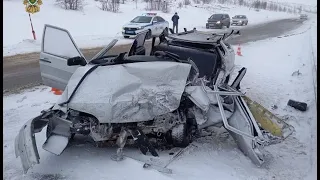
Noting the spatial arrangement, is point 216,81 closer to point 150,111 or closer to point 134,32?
point 150,111

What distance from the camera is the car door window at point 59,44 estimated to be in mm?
5328

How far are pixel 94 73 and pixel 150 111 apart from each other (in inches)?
38.8

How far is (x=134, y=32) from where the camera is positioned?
18.5 metres

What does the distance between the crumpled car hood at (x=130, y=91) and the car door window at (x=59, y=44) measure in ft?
2.36

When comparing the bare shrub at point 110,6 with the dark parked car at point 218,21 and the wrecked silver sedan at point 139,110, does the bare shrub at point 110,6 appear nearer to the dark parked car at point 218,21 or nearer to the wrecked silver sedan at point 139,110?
the dark parked car at point 218,21

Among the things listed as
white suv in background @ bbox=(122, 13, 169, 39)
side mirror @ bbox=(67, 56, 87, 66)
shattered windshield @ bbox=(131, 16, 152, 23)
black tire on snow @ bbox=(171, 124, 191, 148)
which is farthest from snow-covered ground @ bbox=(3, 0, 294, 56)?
black tire on snow @ bbox=(171, 124, 191, 148)

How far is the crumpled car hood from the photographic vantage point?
4223 mm

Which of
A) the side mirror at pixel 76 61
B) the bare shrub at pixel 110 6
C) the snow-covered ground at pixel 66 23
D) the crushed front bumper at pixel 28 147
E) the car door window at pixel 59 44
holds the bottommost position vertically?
the snow-covered ground at pixel 66 23

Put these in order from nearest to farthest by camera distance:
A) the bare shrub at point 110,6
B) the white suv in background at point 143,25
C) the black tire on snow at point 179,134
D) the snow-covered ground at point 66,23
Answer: the black tire on snow at point 179,134
the snow-covered ground at point 66,23
the white suv in background at point 143,25
the bare shrub at point 110,6


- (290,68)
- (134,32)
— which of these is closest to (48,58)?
(290,68)

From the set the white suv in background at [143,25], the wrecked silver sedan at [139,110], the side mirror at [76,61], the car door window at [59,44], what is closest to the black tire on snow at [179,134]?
the wrecked silver sedan at [139,110]

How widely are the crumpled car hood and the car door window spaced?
2.36 feet

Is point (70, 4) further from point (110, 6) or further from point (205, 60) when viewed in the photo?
point (205, 60)

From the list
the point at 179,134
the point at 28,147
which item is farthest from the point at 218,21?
the point at 28,147
